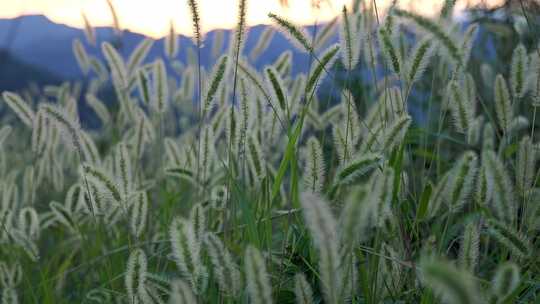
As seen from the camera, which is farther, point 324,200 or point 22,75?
point 22,75

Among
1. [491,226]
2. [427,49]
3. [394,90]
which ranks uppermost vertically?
[427,49]

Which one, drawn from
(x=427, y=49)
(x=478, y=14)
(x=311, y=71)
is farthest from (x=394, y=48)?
(x=478, y=14)

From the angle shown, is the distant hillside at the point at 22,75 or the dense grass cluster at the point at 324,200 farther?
the distant hillside at the point at 22,75

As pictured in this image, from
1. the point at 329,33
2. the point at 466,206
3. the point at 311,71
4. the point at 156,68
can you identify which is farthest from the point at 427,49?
the point at 466,206

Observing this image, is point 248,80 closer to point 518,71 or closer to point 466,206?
point 518,71

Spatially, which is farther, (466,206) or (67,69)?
(67,69)

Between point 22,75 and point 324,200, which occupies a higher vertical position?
point 324,200

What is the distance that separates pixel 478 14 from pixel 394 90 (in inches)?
111

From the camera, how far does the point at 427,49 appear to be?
5.34ft

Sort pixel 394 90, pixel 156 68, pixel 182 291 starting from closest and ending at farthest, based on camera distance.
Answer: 1. pixel 182 291
2. pixel 394 90
3. pixel 156 68

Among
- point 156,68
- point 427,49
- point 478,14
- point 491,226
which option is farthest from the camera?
point 478,14

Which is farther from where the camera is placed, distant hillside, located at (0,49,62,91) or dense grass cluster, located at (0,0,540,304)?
distant hillside, located at (0,49,62,91)

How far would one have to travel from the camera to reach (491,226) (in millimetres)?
1471

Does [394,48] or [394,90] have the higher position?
[394,48]
